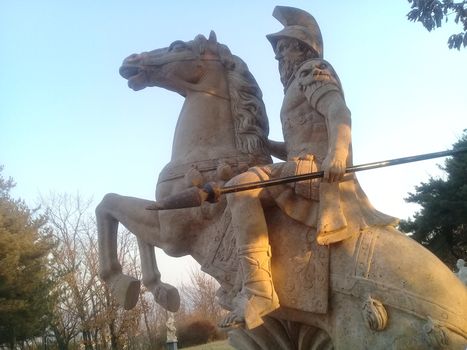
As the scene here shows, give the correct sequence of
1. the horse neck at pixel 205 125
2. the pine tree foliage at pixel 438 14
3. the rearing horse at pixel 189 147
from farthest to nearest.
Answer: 1. the pine tree foliage at pixel 438 14
2. the horse neck at pixel 205 125
3. the rearing horse at pixel 189 147

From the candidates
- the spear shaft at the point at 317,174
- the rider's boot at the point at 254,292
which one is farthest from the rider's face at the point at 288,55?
the rider's boot at the point at 254,292

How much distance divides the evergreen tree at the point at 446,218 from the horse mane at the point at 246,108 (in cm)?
1574

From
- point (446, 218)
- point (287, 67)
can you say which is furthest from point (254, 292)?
point (446, 218)

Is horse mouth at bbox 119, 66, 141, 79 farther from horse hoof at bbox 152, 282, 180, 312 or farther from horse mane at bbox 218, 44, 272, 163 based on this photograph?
horse hoof at bbox 152, 282, 180, 312

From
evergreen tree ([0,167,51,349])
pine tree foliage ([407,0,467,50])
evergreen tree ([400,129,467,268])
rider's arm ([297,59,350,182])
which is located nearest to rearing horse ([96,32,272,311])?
rider's arm ([297,59,350,182])

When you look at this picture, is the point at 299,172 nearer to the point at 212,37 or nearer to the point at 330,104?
the point at 330,104

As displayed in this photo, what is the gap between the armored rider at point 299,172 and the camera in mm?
3053

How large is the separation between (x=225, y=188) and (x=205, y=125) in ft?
3.63

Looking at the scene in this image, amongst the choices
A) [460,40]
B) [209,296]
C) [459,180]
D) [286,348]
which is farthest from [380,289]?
[209,296]

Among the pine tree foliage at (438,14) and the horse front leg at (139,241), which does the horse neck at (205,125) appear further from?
the pine tree foliage at (438,14)

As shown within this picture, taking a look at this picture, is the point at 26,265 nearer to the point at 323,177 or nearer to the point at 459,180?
the point at 459,180

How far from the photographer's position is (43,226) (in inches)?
1072

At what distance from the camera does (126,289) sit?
391 centimetres

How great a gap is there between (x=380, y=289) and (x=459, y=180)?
1721 cm
